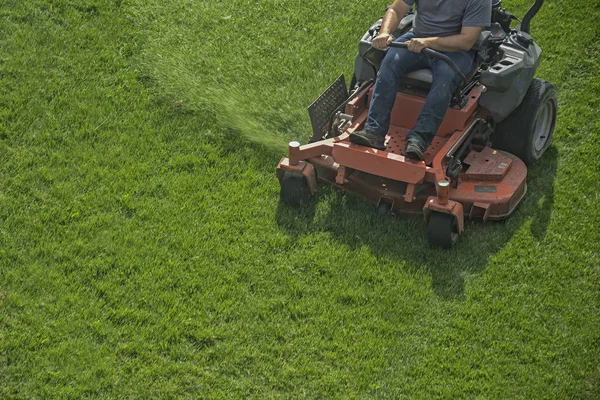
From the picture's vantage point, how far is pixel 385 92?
7.41 m

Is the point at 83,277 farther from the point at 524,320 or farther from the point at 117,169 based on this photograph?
the point at 524,320

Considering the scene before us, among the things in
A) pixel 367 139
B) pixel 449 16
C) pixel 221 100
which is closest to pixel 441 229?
pixel 367 139

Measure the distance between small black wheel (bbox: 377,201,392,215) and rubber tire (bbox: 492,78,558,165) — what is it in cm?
124

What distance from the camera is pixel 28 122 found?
8.23 metres

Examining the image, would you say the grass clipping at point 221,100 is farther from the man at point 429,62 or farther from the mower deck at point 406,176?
the man at point 429,62

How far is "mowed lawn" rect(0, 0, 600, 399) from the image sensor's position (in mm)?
6137

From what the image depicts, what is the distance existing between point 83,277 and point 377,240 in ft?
7.17

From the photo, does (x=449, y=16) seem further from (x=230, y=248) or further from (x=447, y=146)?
(x=230, y=248)

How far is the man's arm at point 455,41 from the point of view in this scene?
7.30m

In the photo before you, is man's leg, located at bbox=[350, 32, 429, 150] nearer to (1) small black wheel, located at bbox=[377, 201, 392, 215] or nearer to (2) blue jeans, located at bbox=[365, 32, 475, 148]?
(2) blue jeans, located at bbox=[365, 32, 475, 148]

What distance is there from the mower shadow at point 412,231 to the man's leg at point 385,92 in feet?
1.91

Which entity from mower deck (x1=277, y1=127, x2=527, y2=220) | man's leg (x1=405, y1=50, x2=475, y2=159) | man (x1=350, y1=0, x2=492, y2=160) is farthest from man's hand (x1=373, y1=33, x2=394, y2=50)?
mower deck (x1=277, y1=127, x2=527, y2=220)

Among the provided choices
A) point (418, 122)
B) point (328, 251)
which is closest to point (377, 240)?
point (328, 251)

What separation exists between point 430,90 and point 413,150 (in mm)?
607
